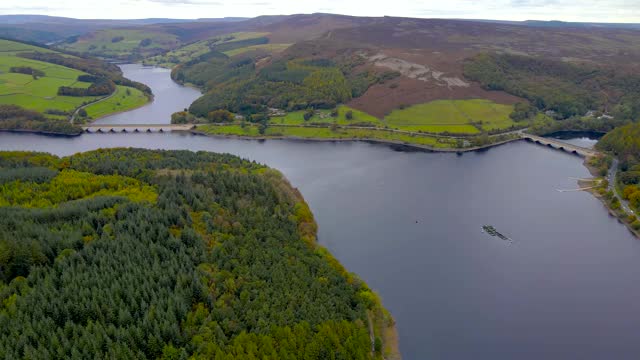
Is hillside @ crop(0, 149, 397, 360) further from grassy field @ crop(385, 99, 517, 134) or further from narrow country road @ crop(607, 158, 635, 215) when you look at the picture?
grassy field @ crop(385, 99, 517, 134)

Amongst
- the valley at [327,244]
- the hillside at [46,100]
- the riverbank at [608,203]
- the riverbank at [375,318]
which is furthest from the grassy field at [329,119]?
the riverbank at [375,318]

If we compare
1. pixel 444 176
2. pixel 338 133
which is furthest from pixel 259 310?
pixel 338 133

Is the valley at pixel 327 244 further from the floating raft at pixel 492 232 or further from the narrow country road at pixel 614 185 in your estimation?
the narrow country road at pixel 614 185

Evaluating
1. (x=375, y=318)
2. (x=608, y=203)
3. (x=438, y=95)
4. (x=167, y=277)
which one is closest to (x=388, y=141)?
(x=438, y=95)

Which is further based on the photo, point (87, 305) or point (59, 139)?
point (59, 139)

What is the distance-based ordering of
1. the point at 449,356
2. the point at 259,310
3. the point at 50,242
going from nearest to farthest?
the point at 259,310, the point at 50,242, the point at 449,356

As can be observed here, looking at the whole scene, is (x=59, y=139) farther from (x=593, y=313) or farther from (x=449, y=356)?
(x=593, y=313)
